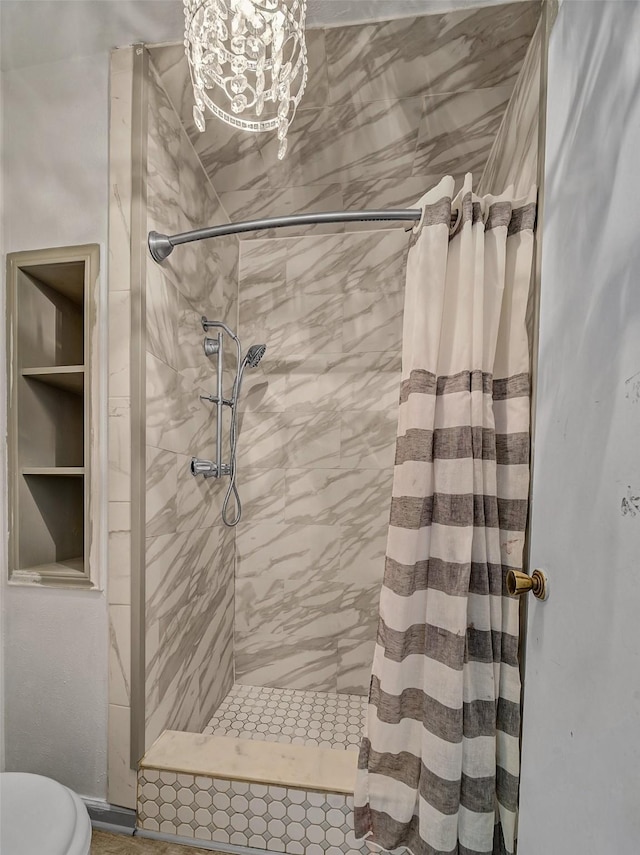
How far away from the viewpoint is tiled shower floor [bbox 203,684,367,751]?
5.63 feet

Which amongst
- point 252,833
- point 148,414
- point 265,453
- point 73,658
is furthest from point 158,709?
point 265,453

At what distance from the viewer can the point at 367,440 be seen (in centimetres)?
213

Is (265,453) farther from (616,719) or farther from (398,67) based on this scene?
(616,719)

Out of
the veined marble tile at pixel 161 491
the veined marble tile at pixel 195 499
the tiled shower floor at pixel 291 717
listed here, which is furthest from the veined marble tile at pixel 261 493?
the tiled shower floor at pixel 291 717

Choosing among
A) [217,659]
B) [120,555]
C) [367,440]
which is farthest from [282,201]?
[217,659]

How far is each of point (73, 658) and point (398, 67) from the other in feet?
6.68

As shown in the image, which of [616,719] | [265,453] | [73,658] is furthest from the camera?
[265,453]

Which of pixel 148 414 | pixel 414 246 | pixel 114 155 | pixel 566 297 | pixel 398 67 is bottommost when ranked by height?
pixel 148 414

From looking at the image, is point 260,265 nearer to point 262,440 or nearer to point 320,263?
point 320,263

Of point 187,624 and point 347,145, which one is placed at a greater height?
point 347,145

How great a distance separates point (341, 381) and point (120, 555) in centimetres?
124

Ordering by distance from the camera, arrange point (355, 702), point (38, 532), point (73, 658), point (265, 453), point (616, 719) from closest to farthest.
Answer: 1. point (616, 719)
2. point (73, 658)
3. point (38, 532)
4. point (355, 702)
5. point (265, 453)

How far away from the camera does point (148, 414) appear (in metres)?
1.37

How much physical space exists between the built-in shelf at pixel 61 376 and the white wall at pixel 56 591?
0.38 ft
